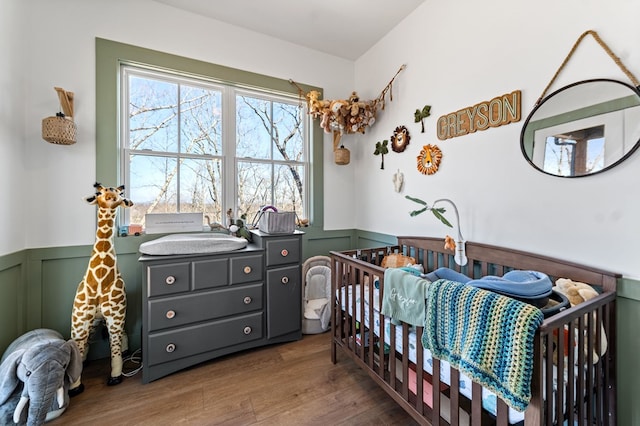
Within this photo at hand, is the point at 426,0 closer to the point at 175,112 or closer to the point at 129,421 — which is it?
the point at 175,112

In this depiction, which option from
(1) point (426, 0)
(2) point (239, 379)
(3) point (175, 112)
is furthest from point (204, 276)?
(1) point (426, 0)

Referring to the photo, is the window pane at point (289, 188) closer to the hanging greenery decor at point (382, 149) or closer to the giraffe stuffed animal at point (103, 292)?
the hanging greenery decor at point (382, 149)

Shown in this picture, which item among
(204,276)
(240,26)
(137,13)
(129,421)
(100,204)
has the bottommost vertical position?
(129,421)

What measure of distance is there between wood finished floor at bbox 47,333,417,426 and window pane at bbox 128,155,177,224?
124 cm

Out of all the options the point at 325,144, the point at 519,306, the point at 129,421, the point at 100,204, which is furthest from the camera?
the point at 325,144

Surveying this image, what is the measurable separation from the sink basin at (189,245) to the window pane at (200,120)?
93 centimetres

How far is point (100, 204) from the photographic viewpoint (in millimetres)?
1748

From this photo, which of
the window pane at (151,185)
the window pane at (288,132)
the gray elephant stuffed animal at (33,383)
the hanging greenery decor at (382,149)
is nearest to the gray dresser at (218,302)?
the gray elephant stuffed animal at (33,383)

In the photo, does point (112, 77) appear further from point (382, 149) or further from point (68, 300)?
point (382, 149)

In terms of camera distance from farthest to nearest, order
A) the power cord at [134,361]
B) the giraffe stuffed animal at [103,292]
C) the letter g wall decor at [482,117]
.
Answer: the power cord at [134,361]
the giraffe stuffed animal at [103,292]
the letter g wall decor at [482,117]

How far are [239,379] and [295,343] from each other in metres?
0.58

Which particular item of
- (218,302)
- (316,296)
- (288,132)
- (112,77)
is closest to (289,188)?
(288,132)

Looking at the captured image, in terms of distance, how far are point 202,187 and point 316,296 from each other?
1.57 meters

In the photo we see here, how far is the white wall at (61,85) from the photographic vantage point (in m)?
1.71
